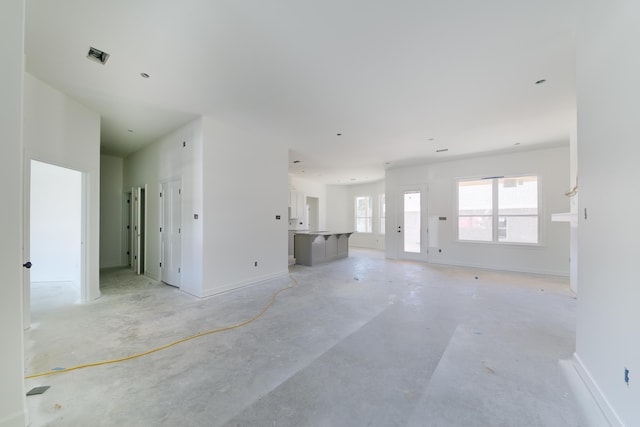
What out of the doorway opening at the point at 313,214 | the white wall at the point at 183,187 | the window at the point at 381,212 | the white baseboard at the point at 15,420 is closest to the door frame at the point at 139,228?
the white wall at the point at 183,187

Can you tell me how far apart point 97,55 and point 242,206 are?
2.75 meters

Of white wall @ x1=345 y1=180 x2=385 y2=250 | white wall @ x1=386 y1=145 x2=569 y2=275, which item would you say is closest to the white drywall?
white wall @ x1=386 y1=145 x2=569 y2=275

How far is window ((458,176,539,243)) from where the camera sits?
6.04 meters

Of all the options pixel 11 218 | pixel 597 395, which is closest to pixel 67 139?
pixel 11 218

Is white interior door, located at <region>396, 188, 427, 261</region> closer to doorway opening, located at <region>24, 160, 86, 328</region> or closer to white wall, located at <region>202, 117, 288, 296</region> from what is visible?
white wall, located at <region>202, 117, 288, 296</region>

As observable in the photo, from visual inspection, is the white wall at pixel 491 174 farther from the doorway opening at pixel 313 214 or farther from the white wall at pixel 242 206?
the white wall at pixel 242 206

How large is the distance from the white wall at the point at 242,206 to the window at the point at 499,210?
5.07m

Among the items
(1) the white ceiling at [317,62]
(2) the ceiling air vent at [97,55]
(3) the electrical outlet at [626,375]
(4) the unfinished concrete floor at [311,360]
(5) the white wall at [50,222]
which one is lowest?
(4) the unfinished concrete floor at [311,360]

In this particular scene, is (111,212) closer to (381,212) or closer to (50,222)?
(50,222)

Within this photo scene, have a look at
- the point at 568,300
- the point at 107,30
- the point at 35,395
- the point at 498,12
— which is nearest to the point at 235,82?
the point at 107,30

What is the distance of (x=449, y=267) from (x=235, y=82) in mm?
6683

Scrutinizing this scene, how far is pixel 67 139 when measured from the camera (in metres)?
3.45

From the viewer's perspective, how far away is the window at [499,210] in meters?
6.04

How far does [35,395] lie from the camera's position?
1797 mm
